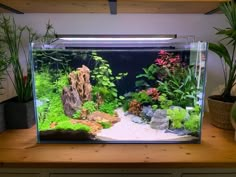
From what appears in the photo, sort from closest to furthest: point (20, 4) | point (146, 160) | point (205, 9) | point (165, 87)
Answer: point (146, 160)
point (165, 87)
point (20, 4)
point (205, 9)

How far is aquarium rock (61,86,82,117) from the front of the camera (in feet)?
3.32

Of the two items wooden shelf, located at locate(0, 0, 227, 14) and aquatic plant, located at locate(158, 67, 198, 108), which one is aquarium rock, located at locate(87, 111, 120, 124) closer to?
aquatic plant, located at locate(158, 67, 198, 108)

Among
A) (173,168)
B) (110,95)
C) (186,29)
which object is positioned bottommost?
(173,168)

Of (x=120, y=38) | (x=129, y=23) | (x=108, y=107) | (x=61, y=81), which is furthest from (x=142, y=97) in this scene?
(x=129, y=23)

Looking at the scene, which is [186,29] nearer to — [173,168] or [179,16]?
[179,16]

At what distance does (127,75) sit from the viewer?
1003mm

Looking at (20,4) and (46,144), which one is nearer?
(46,144)

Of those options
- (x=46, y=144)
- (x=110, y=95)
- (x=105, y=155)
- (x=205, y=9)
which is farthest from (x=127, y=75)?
(x=205, y=9)

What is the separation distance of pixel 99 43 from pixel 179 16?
59 cm

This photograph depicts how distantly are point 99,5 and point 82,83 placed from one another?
1.64 ft

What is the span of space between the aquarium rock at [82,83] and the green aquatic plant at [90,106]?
19 millimetres

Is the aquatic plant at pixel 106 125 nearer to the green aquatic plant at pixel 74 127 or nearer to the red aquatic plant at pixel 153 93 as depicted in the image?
the green aquatic plant at pixel 74 127

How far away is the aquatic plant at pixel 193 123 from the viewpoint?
1021 mm

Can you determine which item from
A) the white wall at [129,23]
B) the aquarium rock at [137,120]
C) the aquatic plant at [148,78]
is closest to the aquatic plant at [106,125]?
the aquarium rock at [137,120]
